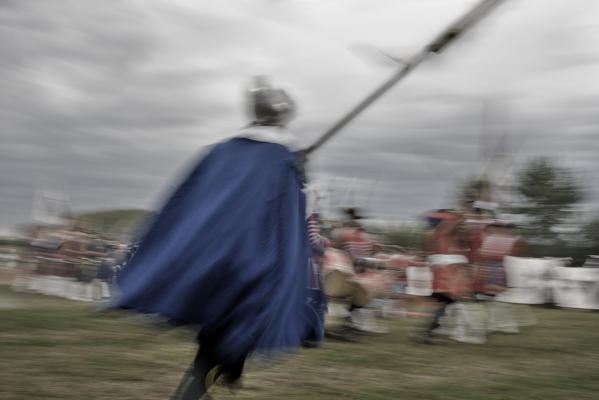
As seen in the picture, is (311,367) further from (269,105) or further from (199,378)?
(269,105)

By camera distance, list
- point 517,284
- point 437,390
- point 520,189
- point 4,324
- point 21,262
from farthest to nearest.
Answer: point 520,189
point 21,262
point 517,284
point 4,324
point 437,390

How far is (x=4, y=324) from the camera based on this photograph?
7570 mm

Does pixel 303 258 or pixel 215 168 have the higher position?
pixel 215 168

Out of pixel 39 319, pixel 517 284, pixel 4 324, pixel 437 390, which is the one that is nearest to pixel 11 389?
pixel 437 390

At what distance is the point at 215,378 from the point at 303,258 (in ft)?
2.03

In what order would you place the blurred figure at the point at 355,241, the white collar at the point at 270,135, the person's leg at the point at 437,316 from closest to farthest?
the white collar at the point at 270,135
the person's leg at the point at 437,316
the blurred figure at the point at 355,241

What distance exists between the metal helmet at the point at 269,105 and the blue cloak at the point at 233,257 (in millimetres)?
209

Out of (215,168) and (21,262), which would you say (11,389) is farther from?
(21,262)

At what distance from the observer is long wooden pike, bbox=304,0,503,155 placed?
7.37ft

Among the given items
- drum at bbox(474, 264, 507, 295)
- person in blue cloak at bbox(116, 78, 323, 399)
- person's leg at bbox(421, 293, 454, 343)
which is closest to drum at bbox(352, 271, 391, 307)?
person's leg at bbox(421, 293, 454, 343)

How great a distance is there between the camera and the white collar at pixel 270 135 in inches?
109

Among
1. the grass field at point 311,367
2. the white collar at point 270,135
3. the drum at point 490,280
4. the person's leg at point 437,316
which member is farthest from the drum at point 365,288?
the white collar at point 270,135

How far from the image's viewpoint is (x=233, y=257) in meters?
2.46

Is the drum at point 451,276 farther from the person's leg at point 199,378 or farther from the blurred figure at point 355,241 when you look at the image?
the person's leg at point 199,378
